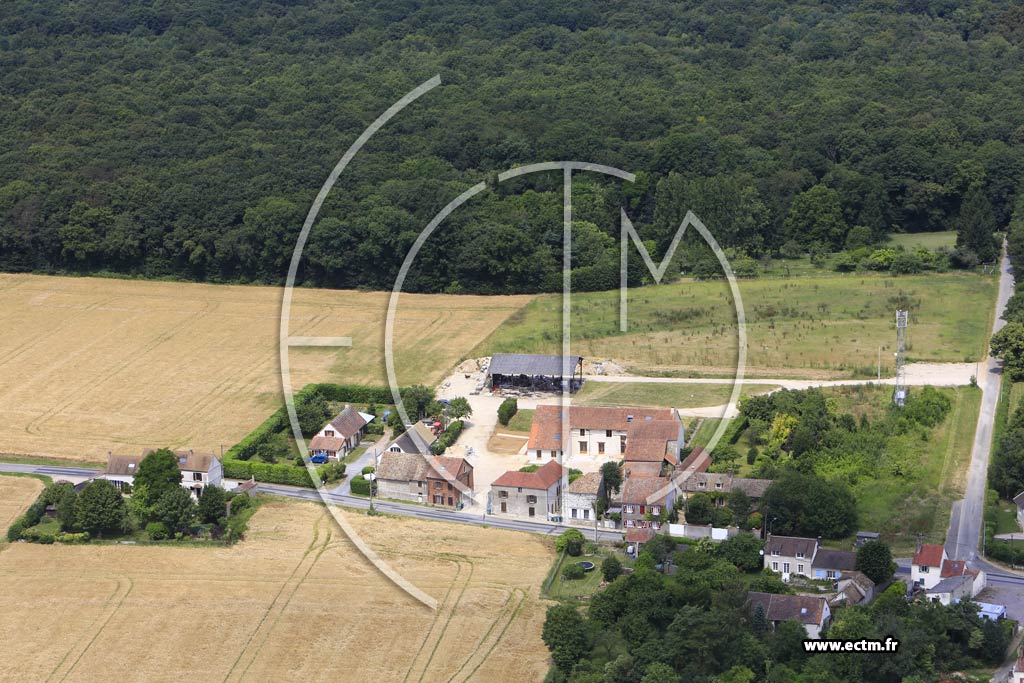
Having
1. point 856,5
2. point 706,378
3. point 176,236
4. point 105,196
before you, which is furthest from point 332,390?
point 856,5

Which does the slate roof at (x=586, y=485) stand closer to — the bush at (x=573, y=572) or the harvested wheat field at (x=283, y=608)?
the harvested wheat field at (x=283, y=608)

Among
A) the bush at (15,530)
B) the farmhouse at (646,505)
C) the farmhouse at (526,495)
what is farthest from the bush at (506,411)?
the bush at (15,530)

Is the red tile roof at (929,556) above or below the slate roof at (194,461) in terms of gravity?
above

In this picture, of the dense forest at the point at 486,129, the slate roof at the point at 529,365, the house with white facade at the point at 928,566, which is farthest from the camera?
the dense forest at the point at 486,129

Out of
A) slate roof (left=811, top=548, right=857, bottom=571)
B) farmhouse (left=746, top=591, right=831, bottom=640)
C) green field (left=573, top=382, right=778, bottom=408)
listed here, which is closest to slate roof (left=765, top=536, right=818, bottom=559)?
slate roof (left=811, top=548, right=857, bottom=571)

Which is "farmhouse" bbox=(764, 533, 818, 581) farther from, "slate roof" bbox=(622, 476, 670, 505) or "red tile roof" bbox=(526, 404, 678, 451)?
"red tile roof" bbox=(526, 404, 678, 451)

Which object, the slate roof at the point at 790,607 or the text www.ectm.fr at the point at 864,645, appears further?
the slate roof at the point at 790,607

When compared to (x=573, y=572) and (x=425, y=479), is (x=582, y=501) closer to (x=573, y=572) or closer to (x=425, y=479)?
(x=573, y=572)
